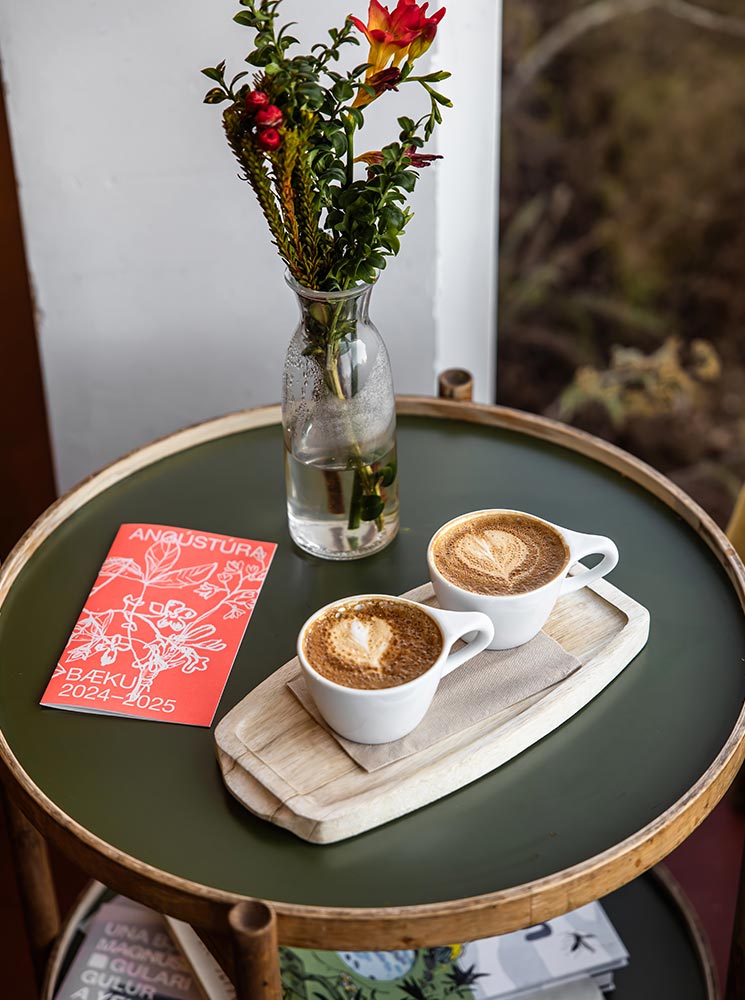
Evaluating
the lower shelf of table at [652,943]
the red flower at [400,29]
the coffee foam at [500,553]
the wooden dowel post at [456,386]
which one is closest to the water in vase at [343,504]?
the coffee foam at [500,553]

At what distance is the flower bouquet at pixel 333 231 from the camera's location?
0.84 meters

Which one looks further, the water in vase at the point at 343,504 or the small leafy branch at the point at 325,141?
the water in vase at the point at 343,504

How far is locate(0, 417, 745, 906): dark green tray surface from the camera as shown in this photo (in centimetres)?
81

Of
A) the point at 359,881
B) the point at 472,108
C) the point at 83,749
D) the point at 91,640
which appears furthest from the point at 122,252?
the point at 359,881

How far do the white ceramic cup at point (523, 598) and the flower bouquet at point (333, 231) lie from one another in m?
0.13

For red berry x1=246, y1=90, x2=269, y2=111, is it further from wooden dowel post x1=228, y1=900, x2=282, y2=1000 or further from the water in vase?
wooden dowel post x1=228, y1=900, x2=282, y2=1000

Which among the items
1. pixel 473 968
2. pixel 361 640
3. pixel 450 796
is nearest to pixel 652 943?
pixel 473 968

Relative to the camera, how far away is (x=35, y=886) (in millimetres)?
1159

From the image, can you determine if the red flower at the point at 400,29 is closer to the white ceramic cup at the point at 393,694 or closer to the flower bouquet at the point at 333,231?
the flower bouquet at the point at 333,231

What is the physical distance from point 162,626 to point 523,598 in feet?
1.10

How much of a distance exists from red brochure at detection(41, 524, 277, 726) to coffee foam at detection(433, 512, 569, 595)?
208 mm

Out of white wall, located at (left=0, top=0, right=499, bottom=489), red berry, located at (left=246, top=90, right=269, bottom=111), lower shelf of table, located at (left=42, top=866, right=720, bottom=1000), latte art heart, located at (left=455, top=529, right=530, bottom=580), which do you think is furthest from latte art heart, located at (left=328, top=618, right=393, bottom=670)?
white wall, located at (left=0, top=0, right=499, bottom=489)

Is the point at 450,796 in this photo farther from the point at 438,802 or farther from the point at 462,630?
the point at 462,630

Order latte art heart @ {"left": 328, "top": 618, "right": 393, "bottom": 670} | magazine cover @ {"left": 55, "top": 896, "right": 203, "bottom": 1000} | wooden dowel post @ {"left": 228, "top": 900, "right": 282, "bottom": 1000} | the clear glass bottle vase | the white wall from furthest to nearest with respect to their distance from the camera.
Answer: the white wall < magazine cover @ {"left": 55, "top": 896, "right": 203, "bottom": 1000} < the clear glass bottle vase < latte art heart @ {"left": 328, "top": 618, "right": 393, "bottom": 670} < wooden dowel post @ {"left": 228, "top": 900, "right": 282, "bottom": 1000}
